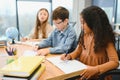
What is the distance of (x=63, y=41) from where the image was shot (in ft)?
6.07

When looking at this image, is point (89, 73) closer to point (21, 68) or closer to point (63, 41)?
point (21, 68)

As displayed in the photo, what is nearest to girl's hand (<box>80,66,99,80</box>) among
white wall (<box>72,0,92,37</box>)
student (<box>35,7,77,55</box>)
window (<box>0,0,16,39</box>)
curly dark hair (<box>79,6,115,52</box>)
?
curly dark hair (<box>79,6,115,52</box>)

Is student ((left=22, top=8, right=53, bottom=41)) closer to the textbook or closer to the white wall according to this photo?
the textbook

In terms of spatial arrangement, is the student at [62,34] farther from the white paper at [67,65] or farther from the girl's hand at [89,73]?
the girl's hand at [89,73]

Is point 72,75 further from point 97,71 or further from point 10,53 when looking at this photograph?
point 10,53

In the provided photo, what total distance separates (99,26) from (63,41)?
0.52 meters

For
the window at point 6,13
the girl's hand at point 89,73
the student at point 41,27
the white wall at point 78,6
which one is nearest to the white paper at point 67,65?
the girl's hand at point 89,73

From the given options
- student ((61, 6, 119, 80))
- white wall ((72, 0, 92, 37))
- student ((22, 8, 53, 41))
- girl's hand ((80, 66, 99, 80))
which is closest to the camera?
girl's hand ((80, 66, 99, 80))

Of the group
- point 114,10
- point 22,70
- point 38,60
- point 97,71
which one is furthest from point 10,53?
point 114,10

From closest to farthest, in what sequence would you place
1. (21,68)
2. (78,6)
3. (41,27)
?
(21,68), (41,27), (78,6)

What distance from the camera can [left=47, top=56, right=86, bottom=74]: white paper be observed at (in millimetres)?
1261

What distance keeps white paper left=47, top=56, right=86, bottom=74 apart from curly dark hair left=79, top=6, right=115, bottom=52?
220 millimetres

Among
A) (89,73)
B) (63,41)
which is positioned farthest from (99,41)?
(63,41)

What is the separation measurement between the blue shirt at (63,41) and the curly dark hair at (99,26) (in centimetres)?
36
